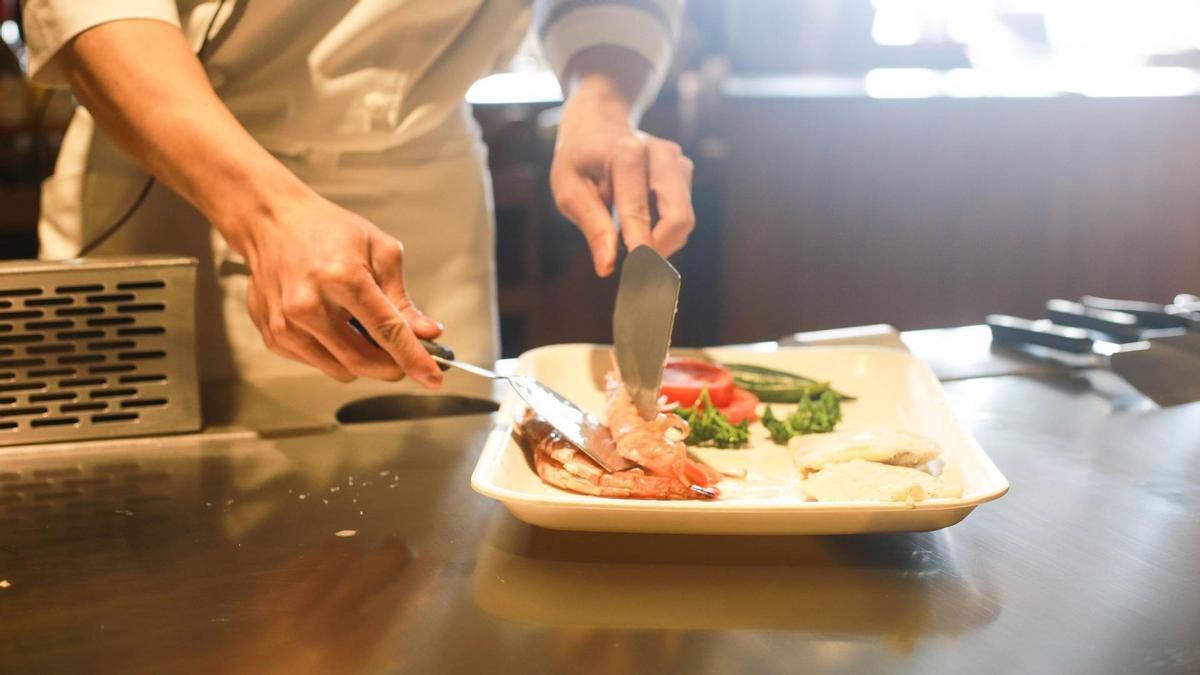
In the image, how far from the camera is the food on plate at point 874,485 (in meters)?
0.80

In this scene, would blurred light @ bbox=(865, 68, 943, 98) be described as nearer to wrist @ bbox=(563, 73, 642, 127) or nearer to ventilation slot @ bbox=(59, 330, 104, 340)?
wrist @ bbox=(563, 73, 642, 127)

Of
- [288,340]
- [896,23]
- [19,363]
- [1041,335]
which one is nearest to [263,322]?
[288,340]

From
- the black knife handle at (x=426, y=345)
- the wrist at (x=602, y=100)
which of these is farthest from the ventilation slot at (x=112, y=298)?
the wrist at (x=602, y=100)

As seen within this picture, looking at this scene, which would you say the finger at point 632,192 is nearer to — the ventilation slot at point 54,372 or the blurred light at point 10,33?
the ventilation slot at point 54,372

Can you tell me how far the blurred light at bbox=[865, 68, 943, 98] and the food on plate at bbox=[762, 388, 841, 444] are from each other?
255cm

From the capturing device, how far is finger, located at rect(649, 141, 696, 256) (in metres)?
1.27

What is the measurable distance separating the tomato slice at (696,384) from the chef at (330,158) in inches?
6.2

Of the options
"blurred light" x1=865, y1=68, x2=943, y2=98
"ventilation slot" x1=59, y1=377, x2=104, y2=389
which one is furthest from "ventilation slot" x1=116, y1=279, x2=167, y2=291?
"blurred light" x1=865, y1=68, x2=943, y2=98

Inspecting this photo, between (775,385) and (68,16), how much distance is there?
91 centimetres

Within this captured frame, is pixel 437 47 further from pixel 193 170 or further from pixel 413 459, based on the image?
pixel 413 459

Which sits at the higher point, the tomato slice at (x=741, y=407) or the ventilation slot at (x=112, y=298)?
the ventilation slot at (x=112, y=298)

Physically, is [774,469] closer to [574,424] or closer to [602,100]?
[574,424]

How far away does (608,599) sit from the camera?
75 cm

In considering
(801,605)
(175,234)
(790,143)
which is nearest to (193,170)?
(175,234)
